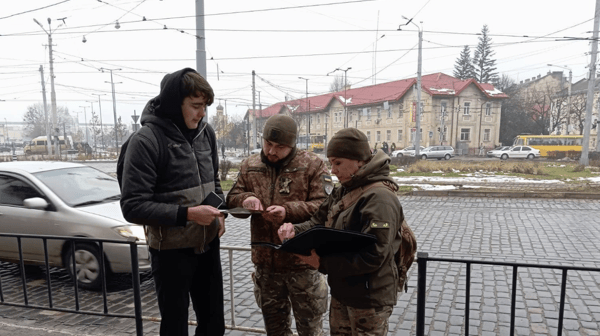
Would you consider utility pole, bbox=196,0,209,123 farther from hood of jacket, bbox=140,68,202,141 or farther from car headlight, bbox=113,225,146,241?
hood of jacket, bbox=140,68,202,141

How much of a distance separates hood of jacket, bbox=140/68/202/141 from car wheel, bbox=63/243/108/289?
3076mm

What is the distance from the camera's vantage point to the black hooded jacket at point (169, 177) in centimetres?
190

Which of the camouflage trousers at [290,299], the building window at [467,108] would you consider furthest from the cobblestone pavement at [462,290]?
the building window at [467,108]

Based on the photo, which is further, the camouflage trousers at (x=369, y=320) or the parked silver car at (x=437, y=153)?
the parked silver car at (x=437, y=153)

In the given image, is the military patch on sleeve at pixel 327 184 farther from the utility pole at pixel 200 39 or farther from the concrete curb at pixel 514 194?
the concrete curb at pixel 514 194

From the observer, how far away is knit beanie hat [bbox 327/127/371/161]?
1.97 meters

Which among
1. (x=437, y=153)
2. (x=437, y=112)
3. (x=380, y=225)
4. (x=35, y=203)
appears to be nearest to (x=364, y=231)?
(x=380, y=225)

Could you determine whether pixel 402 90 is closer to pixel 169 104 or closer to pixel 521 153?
pixel 521 153

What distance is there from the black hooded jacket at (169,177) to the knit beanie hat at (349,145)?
823 mm

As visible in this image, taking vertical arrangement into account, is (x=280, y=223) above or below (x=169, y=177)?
below

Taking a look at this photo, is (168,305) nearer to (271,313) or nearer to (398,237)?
(271,313)

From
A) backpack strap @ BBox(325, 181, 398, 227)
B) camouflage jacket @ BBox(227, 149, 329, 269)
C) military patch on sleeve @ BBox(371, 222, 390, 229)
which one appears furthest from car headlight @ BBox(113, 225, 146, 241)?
military patch on sleeve @ BBox(371, 222, 390, 229)

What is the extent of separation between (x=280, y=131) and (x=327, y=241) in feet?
2.66

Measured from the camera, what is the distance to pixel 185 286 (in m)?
2.19
